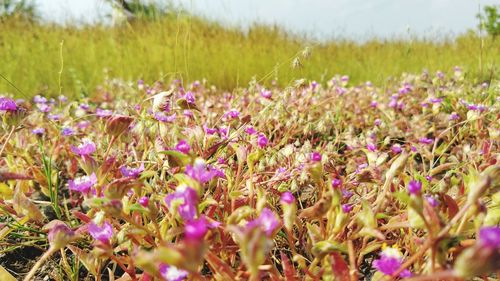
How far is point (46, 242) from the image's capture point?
1.07 m

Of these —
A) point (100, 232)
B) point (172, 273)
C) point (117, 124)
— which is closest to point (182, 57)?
point (117, 124)

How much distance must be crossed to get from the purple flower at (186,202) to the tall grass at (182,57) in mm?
2509

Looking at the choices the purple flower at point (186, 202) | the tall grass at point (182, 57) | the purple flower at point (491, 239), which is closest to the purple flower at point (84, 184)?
the purple flower at point (186, 202)

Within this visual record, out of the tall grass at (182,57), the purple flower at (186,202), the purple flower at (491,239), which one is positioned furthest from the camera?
the tall grass at (182,57)

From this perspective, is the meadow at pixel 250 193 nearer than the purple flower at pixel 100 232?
Yes

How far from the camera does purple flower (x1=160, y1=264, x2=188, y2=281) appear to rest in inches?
24.7

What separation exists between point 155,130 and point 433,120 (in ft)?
4.63

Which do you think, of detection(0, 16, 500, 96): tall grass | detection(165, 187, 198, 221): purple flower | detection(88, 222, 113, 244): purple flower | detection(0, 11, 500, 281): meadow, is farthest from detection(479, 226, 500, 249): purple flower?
detection(0, 16, 500, 96): tall grass

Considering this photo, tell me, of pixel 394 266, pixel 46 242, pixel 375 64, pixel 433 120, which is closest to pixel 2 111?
pixel 46 242

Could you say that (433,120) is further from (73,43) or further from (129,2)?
(129,2)

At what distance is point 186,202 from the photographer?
0.61m

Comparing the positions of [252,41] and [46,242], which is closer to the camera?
[46,242]

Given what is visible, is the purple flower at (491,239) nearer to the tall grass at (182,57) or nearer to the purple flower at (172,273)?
the purple flower at (172,273)

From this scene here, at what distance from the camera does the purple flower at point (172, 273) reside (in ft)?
2.06
